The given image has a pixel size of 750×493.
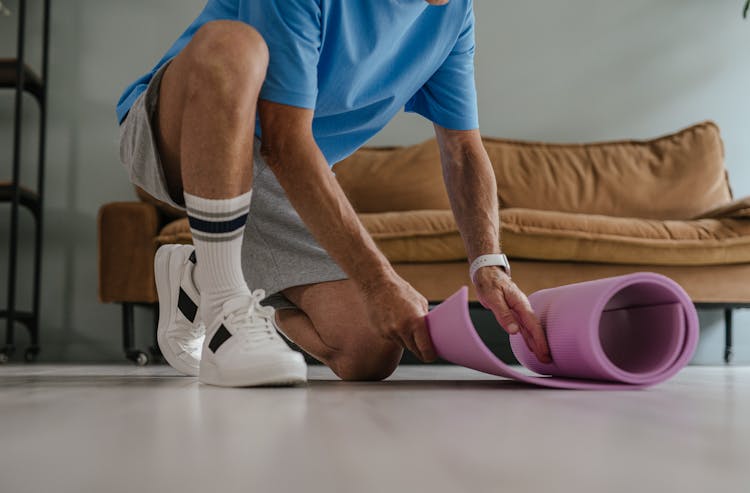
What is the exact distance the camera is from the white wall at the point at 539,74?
356 centimetres

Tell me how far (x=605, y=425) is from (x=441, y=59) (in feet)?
3.19

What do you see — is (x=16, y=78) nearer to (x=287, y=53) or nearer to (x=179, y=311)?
(x=179, y=311)

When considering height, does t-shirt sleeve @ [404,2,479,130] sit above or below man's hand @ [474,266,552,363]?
above

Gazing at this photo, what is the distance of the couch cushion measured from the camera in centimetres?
248

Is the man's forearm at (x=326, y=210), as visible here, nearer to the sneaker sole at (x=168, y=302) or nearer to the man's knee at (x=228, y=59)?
the man's knee at (x=228, y=59)

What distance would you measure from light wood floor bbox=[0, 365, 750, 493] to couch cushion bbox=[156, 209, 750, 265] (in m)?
1.63

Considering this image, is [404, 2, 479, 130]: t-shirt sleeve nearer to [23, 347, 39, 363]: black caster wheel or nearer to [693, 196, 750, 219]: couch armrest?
[693, 196, 750, 219]: couch armrest

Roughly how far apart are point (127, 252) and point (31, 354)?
873 mm

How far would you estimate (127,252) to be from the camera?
2666 millimetres

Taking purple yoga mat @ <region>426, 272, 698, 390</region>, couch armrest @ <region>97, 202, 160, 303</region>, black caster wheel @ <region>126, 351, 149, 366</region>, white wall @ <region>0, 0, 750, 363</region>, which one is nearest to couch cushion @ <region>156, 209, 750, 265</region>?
couch armrest @ <region>97, 202, 160, 303</region>

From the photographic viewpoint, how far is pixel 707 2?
3.75 metres

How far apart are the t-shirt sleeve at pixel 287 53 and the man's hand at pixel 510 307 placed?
1.38 ft

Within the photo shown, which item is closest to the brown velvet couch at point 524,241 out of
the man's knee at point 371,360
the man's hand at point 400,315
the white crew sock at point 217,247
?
the man's knee at point 371,360

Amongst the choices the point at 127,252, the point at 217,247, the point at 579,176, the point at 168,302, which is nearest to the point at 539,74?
the point at 579,176
